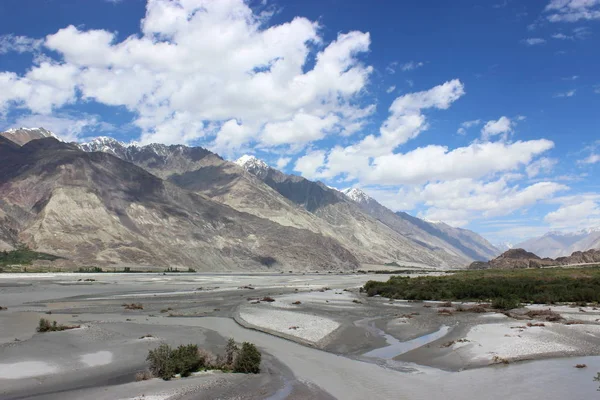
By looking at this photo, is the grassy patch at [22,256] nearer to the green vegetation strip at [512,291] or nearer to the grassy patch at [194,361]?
the green vegetation strip at [512,291]

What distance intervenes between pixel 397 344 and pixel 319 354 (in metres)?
5.11

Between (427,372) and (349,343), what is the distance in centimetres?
801

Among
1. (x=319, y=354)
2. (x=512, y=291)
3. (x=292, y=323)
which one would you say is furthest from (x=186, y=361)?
(x=512, y=291)

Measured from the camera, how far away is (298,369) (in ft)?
65.0

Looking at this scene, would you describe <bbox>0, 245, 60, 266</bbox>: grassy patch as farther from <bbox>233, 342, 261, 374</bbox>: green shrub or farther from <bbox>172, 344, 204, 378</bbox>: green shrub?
<bbox>233, 342, 261, 374</bbox>: green shrub

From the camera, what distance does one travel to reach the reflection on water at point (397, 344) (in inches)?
921

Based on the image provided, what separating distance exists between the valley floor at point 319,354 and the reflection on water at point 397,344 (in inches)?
2.6

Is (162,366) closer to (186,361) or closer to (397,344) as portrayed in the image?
(186,361)

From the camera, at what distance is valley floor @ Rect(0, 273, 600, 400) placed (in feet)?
51.7

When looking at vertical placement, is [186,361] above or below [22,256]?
below

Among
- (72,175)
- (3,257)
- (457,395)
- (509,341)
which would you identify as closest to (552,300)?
(509,341)

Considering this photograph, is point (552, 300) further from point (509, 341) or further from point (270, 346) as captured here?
point (270, 346)

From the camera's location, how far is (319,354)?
23.6 meters

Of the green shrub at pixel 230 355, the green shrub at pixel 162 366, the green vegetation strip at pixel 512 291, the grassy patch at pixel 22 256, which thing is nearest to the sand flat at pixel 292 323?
the green shrub at pixel 230 355
